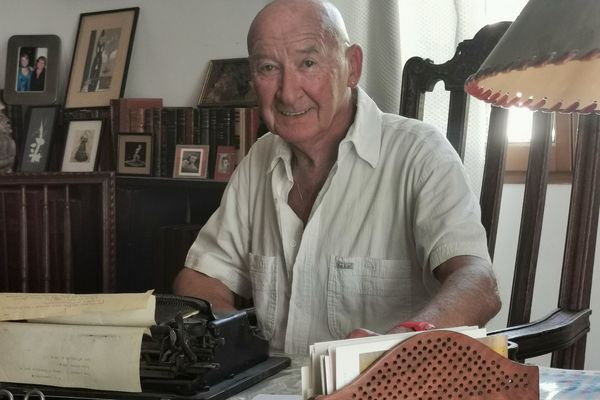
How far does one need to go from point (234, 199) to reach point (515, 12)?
99cm

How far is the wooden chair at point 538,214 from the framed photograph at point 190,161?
3.37 ft

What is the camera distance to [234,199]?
1.82 meters

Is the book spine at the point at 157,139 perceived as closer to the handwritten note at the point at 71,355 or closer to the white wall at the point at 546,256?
the white wall at the point at 546,256

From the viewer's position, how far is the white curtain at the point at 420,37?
218 centimetres

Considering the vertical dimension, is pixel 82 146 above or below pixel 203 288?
above

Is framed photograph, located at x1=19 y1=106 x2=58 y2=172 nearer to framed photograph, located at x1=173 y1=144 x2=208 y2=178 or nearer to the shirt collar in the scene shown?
framed photograph, located at x1=173 y1=144 x2=208 y2=178

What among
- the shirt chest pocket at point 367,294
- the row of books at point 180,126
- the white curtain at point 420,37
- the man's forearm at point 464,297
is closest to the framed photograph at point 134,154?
the row of books at point 180,126

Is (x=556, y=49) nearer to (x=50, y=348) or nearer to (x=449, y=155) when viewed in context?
(x=50, y=348)

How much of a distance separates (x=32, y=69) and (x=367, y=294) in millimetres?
2054

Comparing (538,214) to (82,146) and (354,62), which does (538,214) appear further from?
(82,146)

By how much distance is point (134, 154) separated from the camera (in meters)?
2.83

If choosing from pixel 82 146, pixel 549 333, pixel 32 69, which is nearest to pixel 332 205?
pixel 549 333

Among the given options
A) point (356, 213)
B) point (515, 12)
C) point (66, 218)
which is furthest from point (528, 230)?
point (66, 218)

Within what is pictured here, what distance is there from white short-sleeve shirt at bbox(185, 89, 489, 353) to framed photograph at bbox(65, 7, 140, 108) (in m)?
1.41
